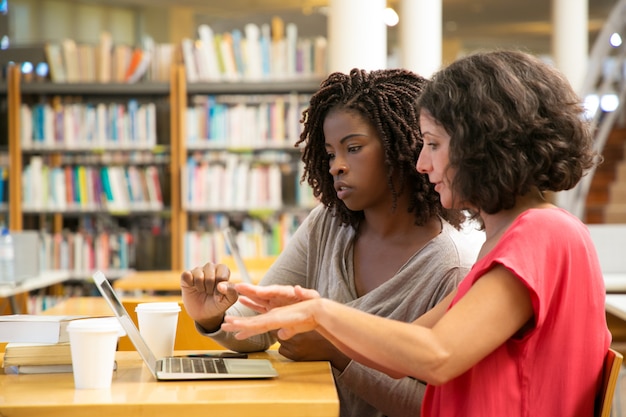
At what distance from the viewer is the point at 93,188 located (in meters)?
6.04

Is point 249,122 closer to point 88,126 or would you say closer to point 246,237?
point 246,237

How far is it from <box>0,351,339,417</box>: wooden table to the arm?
115 millimetres

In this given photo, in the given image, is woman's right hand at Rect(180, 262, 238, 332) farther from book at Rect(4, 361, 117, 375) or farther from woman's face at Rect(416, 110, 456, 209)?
woman's face at Rect(416, 110, 456, 209)

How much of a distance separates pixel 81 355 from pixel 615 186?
295 inches

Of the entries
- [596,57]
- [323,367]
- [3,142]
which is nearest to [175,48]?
[3,142]

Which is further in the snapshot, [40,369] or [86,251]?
[86,251]

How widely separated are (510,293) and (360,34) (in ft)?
12.0

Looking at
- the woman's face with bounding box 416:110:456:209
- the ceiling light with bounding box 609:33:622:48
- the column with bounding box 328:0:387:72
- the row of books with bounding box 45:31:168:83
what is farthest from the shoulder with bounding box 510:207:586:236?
the ceiling light with bounding box 609:33:622:48

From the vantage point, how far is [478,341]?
4.22 feet

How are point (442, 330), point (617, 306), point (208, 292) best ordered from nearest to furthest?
point (442, 330) → point (208, 292) → point (617, 306)

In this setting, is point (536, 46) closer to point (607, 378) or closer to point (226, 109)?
point (226, 109)

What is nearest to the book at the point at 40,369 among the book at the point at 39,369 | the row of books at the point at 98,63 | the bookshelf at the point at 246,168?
the book at the point at 39,369

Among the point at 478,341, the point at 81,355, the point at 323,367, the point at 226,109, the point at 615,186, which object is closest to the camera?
the point at 478,341

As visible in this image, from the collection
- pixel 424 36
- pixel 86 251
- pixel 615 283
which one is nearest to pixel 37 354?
pixel 615 283
